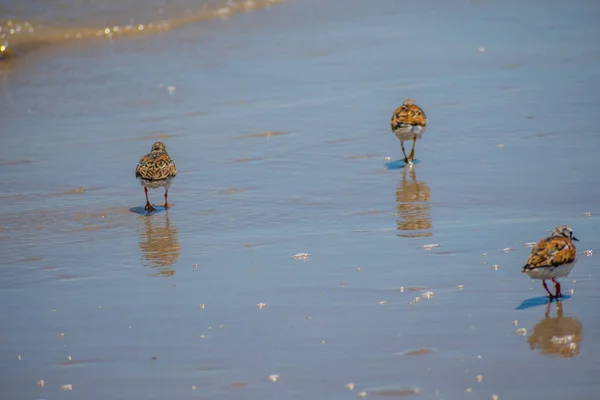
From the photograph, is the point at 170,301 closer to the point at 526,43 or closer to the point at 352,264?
the point at 352,264

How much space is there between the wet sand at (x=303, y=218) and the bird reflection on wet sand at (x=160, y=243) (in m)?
0.03

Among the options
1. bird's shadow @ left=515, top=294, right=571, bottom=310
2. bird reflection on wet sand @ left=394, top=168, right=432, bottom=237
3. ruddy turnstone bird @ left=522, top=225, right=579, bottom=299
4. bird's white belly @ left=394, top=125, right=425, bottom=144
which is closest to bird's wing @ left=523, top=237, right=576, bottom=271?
ruddy turnstone bird @ left=522, top=225, right=579, bottom=299

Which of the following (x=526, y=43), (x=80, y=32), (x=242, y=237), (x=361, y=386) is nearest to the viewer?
(x=361, y=386)

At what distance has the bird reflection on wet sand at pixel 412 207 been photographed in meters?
9.39

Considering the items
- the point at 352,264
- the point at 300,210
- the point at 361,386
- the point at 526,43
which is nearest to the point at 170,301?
the point at 352,264

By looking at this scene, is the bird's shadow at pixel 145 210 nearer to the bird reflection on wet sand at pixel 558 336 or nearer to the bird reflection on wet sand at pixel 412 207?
the bird reflection on wet sand at pixel 412 207

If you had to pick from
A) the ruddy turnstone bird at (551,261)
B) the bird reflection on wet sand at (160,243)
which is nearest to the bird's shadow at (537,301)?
the ruddy turnstone bird at (551,261)

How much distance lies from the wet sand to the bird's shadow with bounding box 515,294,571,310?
5 centimetres

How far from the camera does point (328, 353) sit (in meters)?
6.56

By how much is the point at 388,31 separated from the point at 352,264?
1245 cm

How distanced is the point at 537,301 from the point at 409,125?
16.9 feet

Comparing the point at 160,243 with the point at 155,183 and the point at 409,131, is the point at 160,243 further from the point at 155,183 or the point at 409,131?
the point at 409,131

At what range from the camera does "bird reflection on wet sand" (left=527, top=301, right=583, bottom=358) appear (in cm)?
642

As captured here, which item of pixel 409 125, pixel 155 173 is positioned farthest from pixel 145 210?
pixel 409 125
